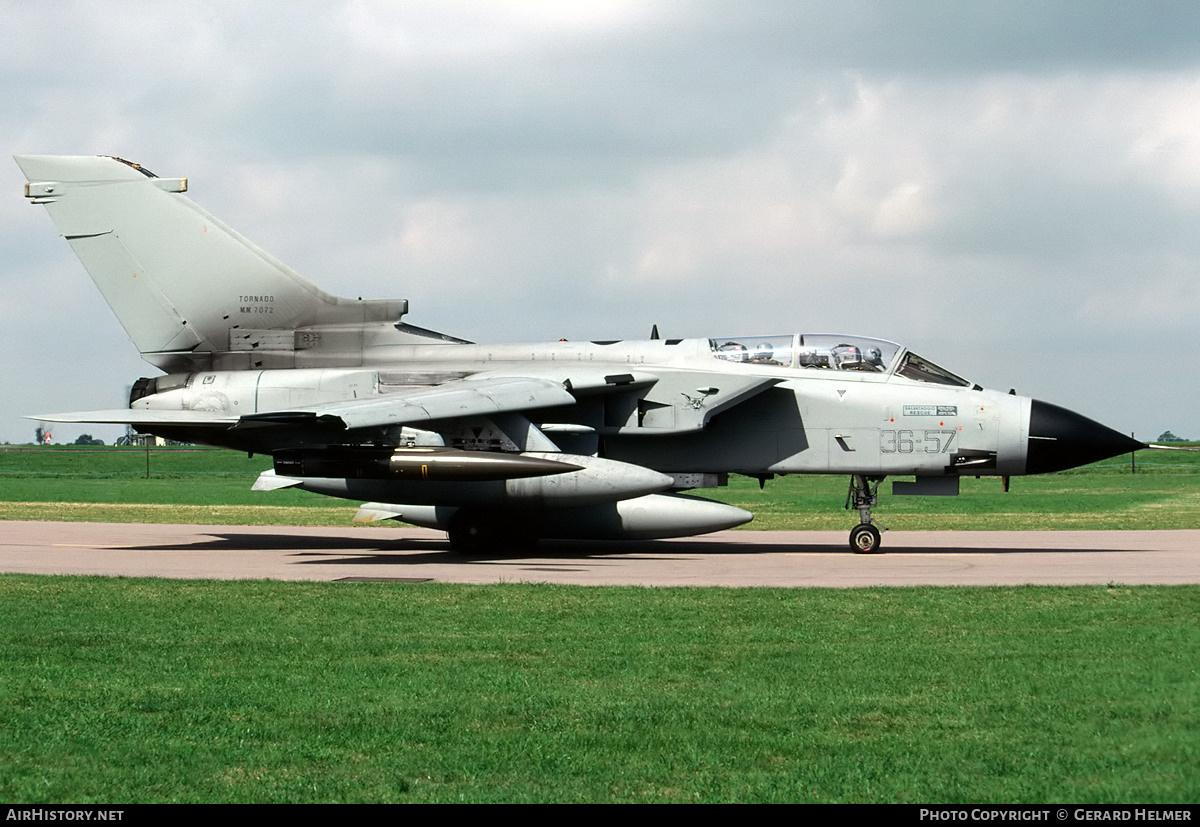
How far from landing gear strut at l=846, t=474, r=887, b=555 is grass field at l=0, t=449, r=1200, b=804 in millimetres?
5506

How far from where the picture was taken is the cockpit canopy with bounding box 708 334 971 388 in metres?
18.5

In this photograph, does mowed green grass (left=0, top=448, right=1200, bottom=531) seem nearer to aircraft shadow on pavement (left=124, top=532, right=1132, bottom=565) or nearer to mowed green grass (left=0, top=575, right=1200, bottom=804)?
aircraft shadow on pavement (left=124, top=532, right=1132, bottom=565)

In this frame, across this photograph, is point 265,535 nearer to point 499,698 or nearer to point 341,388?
point 341,388

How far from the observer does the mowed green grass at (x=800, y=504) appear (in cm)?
2622

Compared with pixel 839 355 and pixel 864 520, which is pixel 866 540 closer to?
pixel 864 520

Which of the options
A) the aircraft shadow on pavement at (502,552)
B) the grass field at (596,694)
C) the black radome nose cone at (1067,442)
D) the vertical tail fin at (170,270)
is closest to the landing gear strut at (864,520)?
the aircraft shadow on pavement at (502,552)

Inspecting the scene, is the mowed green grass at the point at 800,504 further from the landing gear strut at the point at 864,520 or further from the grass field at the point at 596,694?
the grass field at the point at 596,694

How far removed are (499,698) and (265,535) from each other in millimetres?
16560

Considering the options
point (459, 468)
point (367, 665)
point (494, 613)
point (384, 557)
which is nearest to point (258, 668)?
point (367, 665)

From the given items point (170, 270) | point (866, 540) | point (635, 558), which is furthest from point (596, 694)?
point (170, 270)

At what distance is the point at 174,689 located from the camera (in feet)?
24.2

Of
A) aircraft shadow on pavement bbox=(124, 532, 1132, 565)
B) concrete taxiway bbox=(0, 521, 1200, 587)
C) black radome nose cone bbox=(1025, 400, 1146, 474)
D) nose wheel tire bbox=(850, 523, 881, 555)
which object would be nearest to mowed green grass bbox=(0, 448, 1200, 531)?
aircraft shadow on pavement bbox=(124, 532, 1132, 565)

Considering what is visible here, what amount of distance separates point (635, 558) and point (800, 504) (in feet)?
50.7

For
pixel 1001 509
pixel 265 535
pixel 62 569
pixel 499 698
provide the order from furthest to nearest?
pixel 1001 509, pixel 265 535, pixel 62 569, pixel 499 698
